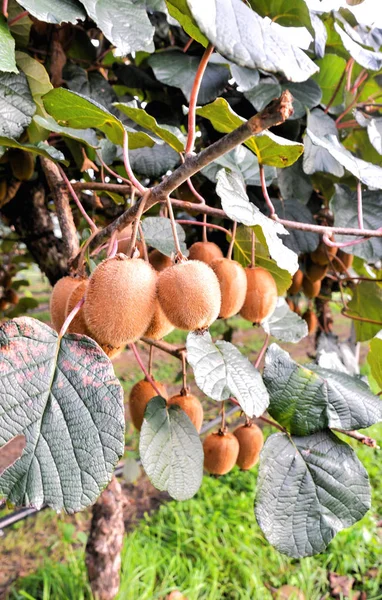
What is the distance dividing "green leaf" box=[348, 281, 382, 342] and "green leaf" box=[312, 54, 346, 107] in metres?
0.48

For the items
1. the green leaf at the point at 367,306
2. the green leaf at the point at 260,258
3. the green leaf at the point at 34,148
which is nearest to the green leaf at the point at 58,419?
the green leaf at the point at 34,148

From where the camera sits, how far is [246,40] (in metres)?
0.34

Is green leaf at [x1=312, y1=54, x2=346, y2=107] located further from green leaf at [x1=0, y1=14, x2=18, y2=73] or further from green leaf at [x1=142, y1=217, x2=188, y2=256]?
green leaf at [x1=0, y1=14, x2=18, y2=73]

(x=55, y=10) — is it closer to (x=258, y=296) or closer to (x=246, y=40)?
(x=246, y=40)

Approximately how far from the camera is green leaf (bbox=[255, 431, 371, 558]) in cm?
60

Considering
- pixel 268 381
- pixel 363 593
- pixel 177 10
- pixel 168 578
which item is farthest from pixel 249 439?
pixel 363 593

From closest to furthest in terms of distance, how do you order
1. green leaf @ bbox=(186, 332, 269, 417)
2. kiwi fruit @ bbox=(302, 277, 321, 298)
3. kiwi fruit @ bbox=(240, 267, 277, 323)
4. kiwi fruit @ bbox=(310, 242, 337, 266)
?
green leaf @ bbox=(186, 332, 269, 417) → kiwi fruit @ bbox=(240, 267, 277, 323) → kiwi fruit @ bbox=(310, 242, 337, 266) → kiwi fruit @ bbox=(302, 277, 321, 298)

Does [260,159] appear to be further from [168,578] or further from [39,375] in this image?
[168,578]

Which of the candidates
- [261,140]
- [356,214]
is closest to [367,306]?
[356,214]

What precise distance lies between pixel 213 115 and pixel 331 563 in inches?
78.4

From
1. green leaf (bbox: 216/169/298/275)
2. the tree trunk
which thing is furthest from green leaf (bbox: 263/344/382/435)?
the tree trunk

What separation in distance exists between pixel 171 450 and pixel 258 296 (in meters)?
0.27

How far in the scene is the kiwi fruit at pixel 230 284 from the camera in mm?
623

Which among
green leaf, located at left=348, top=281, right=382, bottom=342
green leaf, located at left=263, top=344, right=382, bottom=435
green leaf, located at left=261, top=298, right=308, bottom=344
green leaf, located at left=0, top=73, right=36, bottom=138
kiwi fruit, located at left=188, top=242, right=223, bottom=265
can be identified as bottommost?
green leaf, located at left=348, top=281, right=382, bottom=342
